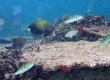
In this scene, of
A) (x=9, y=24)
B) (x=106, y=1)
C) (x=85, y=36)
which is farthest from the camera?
(x=106, y=1)

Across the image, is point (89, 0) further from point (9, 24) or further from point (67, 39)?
point (67, 39)

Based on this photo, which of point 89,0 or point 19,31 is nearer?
point 19,31

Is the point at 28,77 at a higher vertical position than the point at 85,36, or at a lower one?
lower

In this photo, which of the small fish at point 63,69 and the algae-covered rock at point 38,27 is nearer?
the small fish at point 63,69

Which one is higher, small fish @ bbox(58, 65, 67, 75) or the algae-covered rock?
the algae-covered rock

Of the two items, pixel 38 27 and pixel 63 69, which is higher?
pixel 38 27

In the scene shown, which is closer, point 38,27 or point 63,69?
point 63,69

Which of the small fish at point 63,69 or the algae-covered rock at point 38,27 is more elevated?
→ the algae-covered rock at point 38,27

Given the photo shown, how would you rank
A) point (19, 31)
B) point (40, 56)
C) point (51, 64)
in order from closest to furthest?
1. point (51, 64)
2. point (40, 56)
3. point (19, 31)

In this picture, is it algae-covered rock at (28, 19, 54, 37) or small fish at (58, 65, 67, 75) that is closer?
small fish at (58, 65, 67, 75)

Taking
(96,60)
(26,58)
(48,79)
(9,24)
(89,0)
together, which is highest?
(89,0)

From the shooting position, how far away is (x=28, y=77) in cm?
665

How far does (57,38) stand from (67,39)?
1.11 metres

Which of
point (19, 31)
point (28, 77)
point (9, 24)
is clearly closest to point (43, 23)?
point (28, 77)
